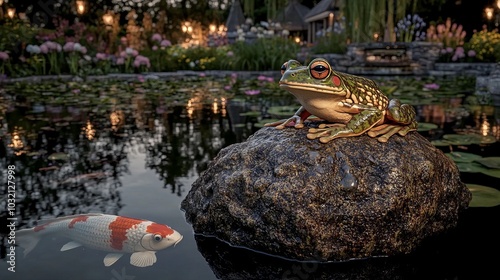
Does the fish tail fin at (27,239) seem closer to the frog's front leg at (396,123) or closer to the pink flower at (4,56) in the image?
the frog's front leg at (396,123)

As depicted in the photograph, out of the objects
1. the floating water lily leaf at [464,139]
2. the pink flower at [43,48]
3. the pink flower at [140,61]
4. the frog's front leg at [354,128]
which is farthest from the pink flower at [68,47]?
the frog's front leg at [354,128]

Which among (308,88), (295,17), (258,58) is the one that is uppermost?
(295,17)

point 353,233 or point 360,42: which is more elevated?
point 360,42

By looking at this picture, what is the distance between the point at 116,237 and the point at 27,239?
0.58m

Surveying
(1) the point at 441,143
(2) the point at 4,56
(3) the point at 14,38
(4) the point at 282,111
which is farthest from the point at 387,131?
(3) the point at 14,38

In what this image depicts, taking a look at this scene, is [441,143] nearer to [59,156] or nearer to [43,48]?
[59,156]

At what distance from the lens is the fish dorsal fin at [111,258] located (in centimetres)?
232

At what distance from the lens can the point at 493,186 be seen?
132 inches

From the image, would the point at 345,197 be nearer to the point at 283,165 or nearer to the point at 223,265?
the point at 283,165

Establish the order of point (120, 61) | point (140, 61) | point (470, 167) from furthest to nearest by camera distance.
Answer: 1. point (140, 61)
2. point (120, 61)
3. point (470, 167)

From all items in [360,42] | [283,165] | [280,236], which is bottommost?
[280,236]

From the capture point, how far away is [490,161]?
3.90 metres

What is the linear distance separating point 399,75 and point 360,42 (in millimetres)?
1833

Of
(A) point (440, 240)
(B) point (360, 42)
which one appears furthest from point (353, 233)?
(B) point (360, 42)
